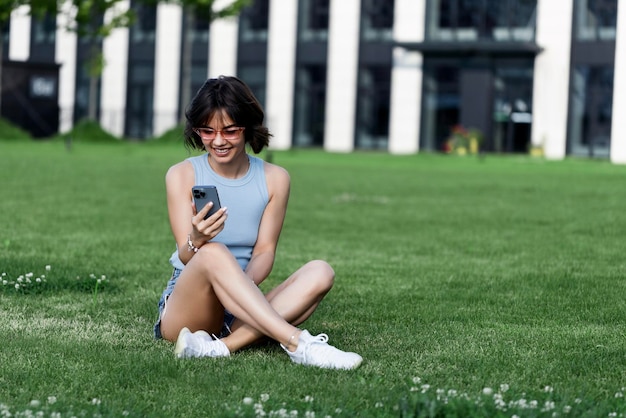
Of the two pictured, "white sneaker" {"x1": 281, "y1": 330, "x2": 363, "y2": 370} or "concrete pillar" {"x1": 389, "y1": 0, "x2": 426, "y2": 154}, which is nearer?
"white sneaker" {"x1": 281, "y1": 330, "x2": 363, "y2": 370}

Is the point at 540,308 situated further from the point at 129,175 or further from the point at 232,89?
the point at 129,175

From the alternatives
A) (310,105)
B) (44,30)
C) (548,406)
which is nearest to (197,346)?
(548,406)

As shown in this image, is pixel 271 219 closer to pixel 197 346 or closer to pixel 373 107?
pixel 197 346

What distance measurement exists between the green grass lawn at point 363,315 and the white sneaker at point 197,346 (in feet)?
0.21

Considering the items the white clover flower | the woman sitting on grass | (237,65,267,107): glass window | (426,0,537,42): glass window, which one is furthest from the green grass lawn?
(237,65,267,107): glass window

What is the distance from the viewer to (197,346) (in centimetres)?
613

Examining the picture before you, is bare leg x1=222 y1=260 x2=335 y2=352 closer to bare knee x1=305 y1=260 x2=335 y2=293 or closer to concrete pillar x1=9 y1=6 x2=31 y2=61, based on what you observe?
bare knee x1=305 y1=260 x2=335 y2=293

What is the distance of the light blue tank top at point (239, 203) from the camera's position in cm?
662

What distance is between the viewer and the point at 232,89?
6.28 m

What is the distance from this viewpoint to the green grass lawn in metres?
5.28

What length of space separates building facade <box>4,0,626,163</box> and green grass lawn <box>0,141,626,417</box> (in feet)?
105

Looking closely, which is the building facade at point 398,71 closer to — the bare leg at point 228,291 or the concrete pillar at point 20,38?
the concrete pillar at point 20,38

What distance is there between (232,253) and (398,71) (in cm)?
4619

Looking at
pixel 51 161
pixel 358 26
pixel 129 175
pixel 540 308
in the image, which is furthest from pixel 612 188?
pixel 358 26
